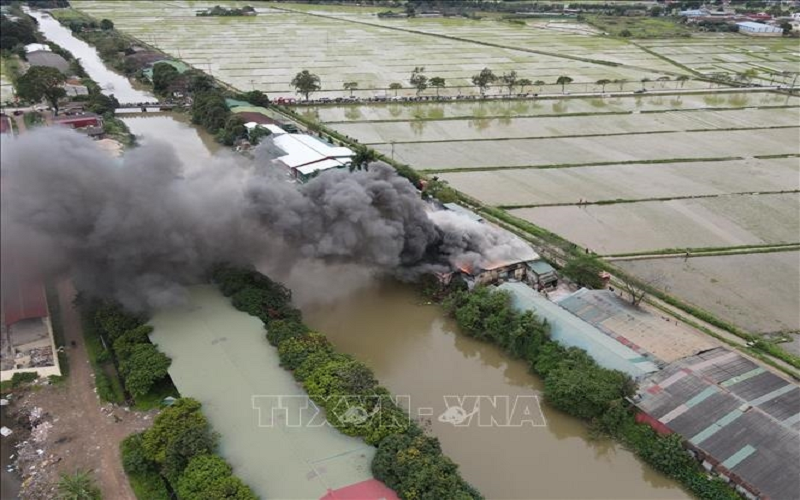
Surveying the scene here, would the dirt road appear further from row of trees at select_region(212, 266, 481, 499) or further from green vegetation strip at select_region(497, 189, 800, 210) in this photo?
green vegetation strip at select_region(497, 189, 800, 210)

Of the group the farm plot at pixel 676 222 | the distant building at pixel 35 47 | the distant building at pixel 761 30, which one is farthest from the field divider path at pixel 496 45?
the distant building at pixel 35 47

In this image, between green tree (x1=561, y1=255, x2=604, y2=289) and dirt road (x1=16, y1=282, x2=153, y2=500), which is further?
green tree (x1=561, y1=255, x2=604, y2=289)

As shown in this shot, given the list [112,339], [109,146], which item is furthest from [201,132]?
[112,339]

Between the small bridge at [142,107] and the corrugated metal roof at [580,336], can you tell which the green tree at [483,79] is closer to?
the small bridge at [142,107]

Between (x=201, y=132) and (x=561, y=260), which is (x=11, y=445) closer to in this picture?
(x=561, y=260)

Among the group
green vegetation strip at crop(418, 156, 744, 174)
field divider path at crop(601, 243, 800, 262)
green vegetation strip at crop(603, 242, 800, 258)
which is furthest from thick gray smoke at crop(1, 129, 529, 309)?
green vegetation strip at crop(418, 156, 744, 174)

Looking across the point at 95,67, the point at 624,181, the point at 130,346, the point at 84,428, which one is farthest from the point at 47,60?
the point at 624,181
